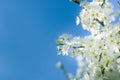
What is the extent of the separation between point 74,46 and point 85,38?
1.44 feet

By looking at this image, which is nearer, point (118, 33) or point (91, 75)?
point (118, 33)

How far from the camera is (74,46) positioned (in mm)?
12172

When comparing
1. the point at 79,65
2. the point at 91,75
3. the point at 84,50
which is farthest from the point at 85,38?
the point at 79,65

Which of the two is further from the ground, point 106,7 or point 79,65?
point 79,65


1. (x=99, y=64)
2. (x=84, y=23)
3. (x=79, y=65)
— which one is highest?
(x=79, y=65)

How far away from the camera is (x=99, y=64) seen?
39.0ft

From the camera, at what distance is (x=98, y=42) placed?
451 inches

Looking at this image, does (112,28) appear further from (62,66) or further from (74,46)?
(62,66)

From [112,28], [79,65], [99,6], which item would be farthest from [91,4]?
[79,65]

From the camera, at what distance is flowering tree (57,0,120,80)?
451 inches

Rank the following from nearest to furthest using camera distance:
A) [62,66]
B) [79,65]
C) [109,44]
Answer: [109,44] < [62,66] < [79,65]

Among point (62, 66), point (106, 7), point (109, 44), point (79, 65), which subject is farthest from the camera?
point (79, 65)

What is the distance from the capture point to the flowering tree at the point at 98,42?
1145cm

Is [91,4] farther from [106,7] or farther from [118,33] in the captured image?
[118,33]
